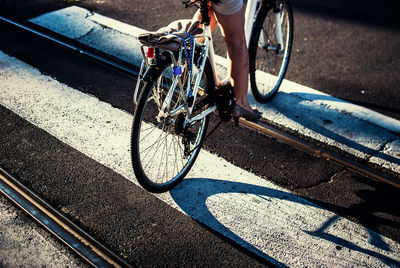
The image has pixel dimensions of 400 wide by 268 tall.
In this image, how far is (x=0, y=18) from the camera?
5.31m

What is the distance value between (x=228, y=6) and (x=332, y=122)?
171 cm

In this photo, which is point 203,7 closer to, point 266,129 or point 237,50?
point 237,50

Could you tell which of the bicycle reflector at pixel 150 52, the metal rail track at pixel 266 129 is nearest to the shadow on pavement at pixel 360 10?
the metal rail track at pixel 266 129

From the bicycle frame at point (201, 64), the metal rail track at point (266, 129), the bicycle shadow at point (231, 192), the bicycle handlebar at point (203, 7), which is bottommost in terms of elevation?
the bicycle shadow at point (231, 192)

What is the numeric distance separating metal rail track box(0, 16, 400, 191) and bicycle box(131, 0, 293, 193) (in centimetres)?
48

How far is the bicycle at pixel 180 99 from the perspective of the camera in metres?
2.59

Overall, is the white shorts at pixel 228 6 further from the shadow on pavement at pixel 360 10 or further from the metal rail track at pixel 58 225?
the shadow on pavement at pixel 360 10

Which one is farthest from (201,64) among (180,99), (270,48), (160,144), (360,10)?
(360,10)

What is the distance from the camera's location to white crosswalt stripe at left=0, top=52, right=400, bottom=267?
2.71m

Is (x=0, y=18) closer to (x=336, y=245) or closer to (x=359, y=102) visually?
(x=359, y=102)

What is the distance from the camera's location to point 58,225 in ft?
8.96

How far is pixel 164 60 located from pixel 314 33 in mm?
3669

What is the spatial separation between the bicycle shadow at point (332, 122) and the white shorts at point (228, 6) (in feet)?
4.75

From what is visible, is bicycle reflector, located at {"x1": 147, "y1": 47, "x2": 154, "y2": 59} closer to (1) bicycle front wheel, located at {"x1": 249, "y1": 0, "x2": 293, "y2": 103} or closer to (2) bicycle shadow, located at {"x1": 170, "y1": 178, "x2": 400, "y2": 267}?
(2) bicycle shadow, located at {"x1": 170, "y1": 178, "x2": 400, "y2": 267}
